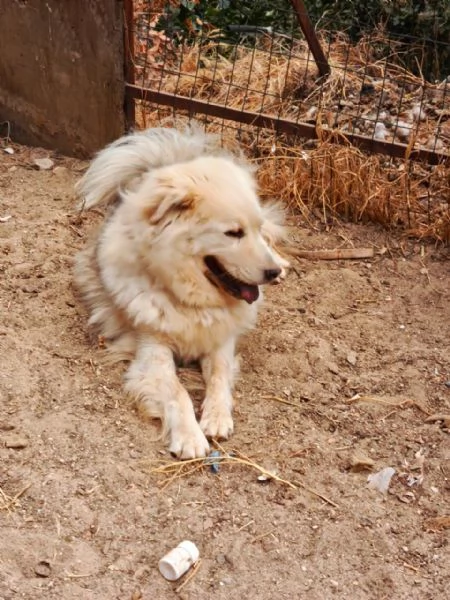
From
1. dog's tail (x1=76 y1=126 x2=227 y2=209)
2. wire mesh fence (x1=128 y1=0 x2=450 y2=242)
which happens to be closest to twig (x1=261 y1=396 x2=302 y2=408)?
dog's tail (x1=76 y1=126 x2=227 y2=209)

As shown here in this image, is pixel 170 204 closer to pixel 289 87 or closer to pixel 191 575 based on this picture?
pixel 191 575

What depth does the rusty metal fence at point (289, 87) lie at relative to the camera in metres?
5.07

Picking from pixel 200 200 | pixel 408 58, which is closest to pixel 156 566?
pixel 200 200

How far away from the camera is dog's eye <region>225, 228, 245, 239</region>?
131 inches

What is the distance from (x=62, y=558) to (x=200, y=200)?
1.58 meters

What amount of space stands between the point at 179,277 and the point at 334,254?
1.63 metres

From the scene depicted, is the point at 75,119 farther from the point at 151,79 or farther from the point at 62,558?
the point at 62,558

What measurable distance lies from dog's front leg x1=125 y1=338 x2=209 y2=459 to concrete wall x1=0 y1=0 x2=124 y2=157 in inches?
90.5

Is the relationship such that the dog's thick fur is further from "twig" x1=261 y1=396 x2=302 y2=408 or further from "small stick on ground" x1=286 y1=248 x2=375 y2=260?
"small stick on ground" x1=286 y1=248 x2=375 y2=260

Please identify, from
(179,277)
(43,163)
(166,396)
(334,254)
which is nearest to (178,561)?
(166,396)

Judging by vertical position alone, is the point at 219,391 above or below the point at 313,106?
below

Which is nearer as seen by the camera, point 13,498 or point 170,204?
point 13,498

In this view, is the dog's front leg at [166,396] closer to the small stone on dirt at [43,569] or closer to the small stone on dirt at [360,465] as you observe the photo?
the small stone on dirt at [360,465]

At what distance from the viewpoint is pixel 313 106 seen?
5.79 m
